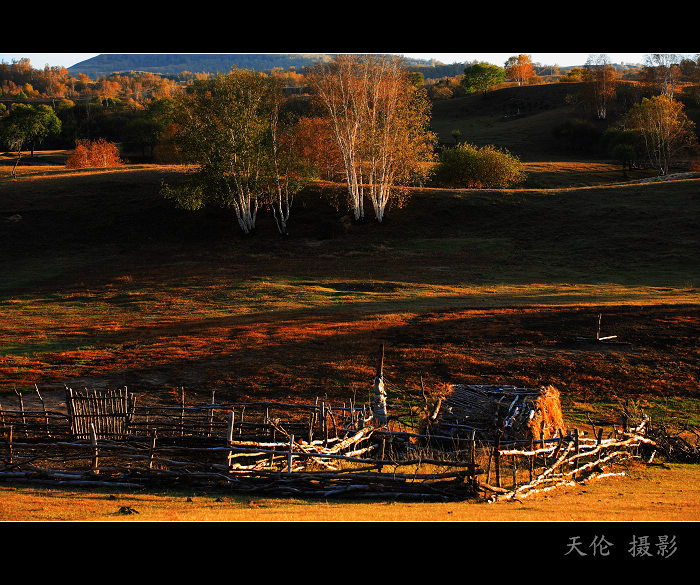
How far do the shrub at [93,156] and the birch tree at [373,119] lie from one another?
4318cm

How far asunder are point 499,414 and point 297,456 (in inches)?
189

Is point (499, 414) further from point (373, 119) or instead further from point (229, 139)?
point (229, 139)

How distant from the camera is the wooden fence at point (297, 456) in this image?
38.6ft

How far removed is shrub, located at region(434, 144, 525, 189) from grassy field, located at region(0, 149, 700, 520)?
7439 millimetres

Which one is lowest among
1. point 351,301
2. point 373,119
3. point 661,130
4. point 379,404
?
point 351,301

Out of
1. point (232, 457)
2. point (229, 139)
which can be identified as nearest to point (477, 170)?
point (229, 139)

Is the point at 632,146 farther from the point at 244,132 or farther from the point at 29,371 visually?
the point at 29,371

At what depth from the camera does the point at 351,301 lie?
34.4 meters

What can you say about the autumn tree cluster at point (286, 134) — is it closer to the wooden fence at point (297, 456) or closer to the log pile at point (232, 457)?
the log pile at point (232, 457)

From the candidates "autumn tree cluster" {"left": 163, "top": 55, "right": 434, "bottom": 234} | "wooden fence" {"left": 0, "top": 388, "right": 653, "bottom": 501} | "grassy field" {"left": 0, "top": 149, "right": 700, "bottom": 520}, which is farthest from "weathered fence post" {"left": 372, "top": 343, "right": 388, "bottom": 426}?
"autumn tree cluster" {"left": 163, "top": 55, "right": 434, "bottom": 234}

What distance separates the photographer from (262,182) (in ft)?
176

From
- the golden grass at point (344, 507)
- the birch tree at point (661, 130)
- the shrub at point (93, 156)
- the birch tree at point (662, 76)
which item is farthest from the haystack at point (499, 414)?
the birch tree at point (662, 76)

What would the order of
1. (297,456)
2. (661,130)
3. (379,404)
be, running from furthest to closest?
(661,130) < (379,404) < (297,456)

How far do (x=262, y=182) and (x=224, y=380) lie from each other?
34577 mm
